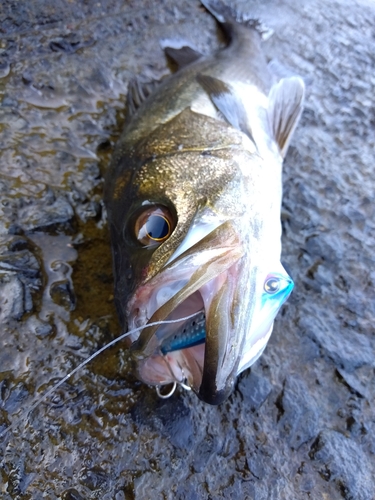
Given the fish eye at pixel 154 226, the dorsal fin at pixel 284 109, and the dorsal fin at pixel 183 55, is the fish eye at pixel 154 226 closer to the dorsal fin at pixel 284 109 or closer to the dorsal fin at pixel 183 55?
the dorsal fin at pixel 284 109

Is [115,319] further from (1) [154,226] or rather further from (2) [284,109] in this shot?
(2) [284,109]

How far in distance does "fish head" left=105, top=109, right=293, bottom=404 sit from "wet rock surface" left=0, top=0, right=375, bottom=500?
1.29 feet

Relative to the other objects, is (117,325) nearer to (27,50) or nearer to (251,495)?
(251,495)

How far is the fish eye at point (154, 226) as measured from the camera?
1.84 m

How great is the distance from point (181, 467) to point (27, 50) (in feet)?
10.1

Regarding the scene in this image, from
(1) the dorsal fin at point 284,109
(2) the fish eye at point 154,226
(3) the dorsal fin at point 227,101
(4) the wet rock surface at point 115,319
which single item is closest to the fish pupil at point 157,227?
(2) the fish eye at point 154,226

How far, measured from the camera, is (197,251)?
5.31 feet

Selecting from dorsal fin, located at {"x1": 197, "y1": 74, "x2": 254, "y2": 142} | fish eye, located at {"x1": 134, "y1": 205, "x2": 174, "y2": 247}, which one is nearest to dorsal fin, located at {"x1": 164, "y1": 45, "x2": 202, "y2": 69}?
dorsal fin, located at {"x1": 197, "y1": 74, "x2": 254, "y2": 142}

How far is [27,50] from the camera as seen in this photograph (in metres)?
3.39

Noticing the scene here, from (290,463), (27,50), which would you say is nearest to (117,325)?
(290,463)

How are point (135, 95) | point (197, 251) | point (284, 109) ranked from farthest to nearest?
point (135, 95)
point (284, 109)
point (197, 251)

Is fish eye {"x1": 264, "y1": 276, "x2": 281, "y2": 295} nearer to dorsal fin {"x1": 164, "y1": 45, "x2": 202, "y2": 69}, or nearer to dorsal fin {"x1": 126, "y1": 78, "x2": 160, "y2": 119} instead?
dorsal fin {"x1": 126, "y1": 78, "x2": 160, "y2": 119}

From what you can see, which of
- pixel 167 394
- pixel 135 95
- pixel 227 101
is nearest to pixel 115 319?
pixel 167 394

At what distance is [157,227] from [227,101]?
3.56 feet
